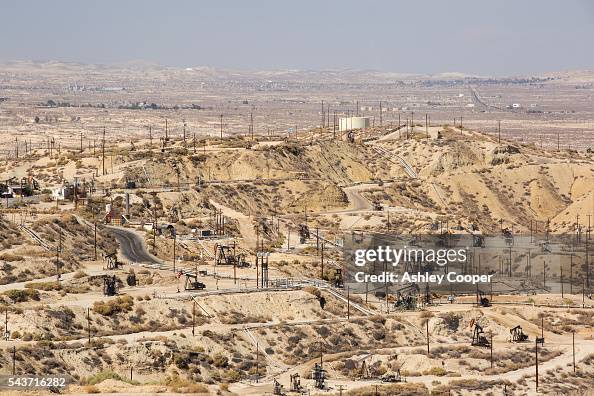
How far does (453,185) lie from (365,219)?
22.8m

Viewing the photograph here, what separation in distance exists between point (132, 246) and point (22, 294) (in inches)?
679

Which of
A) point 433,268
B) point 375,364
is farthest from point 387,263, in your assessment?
point 375,364

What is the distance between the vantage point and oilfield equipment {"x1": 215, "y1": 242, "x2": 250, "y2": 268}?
78.4m

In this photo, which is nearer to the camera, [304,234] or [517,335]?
[517,335]

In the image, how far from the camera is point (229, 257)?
8019 cm

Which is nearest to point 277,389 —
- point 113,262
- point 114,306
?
point 114,306

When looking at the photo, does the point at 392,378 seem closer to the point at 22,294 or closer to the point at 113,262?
the point at 22,294

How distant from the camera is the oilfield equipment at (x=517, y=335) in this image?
218ft

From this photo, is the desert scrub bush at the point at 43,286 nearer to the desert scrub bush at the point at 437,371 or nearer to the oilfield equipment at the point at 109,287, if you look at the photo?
the oilfield equipment at the point at 109,287

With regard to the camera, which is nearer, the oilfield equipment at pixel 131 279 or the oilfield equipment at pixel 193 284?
the oilfield equipment at pixel 193 284

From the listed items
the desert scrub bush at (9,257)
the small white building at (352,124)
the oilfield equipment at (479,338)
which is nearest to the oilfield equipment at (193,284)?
the desert scrub bush at (9,257)

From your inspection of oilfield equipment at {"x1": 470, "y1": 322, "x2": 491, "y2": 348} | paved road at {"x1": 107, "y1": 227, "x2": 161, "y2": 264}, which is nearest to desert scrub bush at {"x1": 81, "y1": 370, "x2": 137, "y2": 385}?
oilfield equipment at {"x1": 470, "y1": 322, "x2": 491, "y2": 348}

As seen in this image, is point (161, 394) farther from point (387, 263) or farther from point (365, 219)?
point (365, 219)

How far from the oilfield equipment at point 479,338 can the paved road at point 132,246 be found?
18805 millimetres
